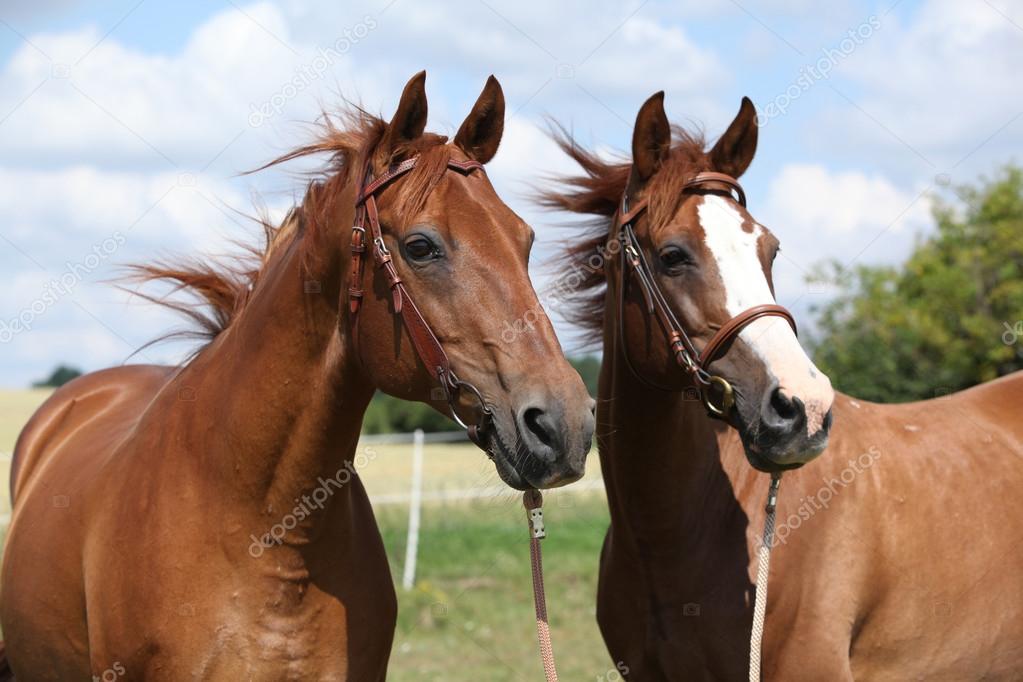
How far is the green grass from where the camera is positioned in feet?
26.0

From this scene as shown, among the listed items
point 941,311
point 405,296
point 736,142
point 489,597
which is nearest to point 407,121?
point 405,296

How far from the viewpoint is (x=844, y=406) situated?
4.23 metres

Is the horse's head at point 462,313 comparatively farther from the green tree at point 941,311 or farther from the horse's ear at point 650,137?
the green tree at point 941,311

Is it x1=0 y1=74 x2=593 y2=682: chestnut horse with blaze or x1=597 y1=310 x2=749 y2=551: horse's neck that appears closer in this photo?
x1=0 y1=74 x2=593 y2=682: chestnut horse with blaze

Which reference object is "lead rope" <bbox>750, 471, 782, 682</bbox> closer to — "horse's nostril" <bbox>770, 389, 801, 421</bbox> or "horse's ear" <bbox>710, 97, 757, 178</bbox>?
"horse's nostril" <bbox>770, 389, 801, 421</bbox>

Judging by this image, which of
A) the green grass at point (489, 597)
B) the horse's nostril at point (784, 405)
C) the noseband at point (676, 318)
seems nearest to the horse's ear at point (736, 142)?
the noseband at point (676, 318)

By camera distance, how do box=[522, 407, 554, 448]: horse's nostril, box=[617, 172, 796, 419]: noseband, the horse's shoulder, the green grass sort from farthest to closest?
the green grass
the horse's shoulder
box=[617, 172, 796, 419]: noseband
box=[522, 407, 554, 448]: horse's nostril

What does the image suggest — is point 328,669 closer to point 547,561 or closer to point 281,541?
point 281,541

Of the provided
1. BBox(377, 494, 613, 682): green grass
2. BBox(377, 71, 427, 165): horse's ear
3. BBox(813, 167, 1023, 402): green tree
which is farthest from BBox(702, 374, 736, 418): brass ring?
BBox(813, 167, 1023, 402): green tree

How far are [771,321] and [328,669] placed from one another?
5.76ft

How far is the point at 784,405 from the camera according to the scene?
10.6ft

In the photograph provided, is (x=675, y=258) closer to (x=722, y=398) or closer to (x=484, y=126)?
(x=722, y=398)

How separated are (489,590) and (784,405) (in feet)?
25.7

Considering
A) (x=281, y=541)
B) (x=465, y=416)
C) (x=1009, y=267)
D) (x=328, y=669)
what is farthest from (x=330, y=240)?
(x=1009, y=267)
